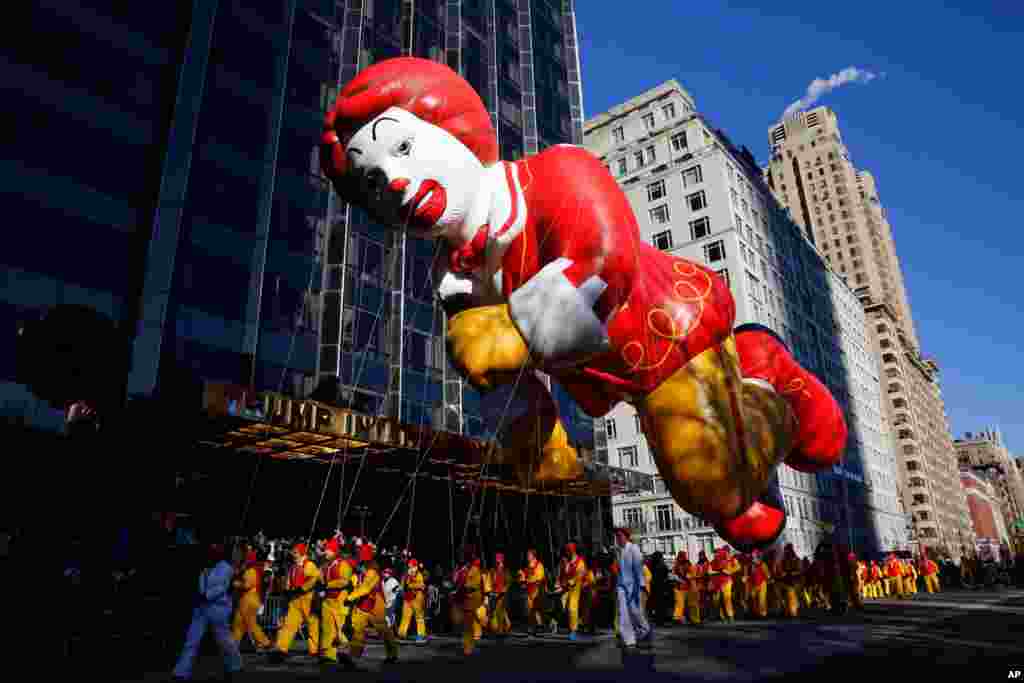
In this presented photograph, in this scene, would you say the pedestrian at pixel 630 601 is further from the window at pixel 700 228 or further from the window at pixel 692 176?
the window at pixel 692 176

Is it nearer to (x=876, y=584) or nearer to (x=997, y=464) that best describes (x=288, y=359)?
(x=876, y=584)

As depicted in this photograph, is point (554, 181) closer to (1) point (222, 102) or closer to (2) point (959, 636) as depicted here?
(2) point (959, 636)

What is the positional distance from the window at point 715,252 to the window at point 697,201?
2.59 meters

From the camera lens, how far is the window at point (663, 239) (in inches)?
1608

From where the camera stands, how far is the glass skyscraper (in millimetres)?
15914

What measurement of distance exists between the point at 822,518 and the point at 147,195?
131ft

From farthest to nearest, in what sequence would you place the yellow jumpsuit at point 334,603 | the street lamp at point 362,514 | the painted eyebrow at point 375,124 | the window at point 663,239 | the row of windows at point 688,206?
the window at point 663,239
the row of windows at point 688,206
the street lamp at point 362,514
the yellow jumpsuit at point 334,603
the painted eyebrow at point 375,124

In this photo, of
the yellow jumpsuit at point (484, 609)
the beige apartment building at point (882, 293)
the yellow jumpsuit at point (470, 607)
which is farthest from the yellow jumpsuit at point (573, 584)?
the beige apartment building at point (882, 293)

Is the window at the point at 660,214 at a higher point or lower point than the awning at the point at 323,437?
higher

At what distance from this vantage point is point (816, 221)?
89.7 metres

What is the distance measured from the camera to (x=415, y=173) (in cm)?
438

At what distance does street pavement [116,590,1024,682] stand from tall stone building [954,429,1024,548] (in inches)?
5926

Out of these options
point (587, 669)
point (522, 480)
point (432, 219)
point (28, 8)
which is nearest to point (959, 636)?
point (587, 669)

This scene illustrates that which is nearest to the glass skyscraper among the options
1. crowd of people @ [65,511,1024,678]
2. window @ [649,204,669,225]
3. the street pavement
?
crowd of people @ [65,511,1024,678]
